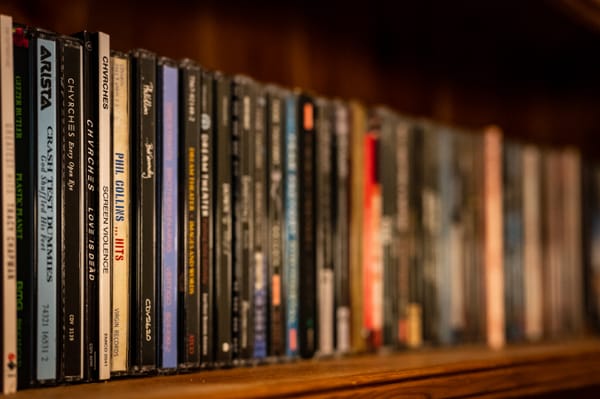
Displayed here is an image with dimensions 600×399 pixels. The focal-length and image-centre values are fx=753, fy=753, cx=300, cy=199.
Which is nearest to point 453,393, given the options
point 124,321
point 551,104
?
point 124,321

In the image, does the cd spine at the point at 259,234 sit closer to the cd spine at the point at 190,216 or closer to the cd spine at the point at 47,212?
the cd spine at the point at 190,216

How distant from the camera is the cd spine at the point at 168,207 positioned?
2.26 feet

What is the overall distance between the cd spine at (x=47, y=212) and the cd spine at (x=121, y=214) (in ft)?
0.18

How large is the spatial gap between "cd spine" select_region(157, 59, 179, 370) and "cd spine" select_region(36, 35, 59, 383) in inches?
4.0

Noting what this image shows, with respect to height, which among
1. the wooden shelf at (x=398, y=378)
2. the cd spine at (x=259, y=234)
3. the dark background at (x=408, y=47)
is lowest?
the wooden shelf at (x=398, y=378)

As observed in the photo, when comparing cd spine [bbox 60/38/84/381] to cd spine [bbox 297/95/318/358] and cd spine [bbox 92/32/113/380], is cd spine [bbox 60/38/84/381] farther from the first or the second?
cd spine [bbox 297/95/318/358]

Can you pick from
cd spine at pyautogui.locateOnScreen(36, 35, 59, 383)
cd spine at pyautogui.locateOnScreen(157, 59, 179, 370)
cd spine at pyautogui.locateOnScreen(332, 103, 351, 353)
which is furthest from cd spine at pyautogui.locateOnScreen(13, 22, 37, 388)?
cd spine at pyautogui.locateOnScreen(332, 103, 351, 353)

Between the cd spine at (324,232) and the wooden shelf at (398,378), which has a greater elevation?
the cd spine at (324,232)

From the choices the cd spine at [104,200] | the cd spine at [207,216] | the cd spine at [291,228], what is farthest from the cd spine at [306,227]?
the cd spine at [104,200]

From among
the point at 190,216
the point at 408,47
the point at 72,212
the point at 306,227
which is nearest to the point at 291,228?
the point at 306,227

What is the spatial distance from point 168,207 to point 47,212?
116mm

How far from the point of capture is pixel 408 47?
3.72 ft

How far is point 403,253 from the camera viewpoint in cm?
92

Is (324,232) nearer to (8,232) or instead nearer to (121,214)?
(121,214)
